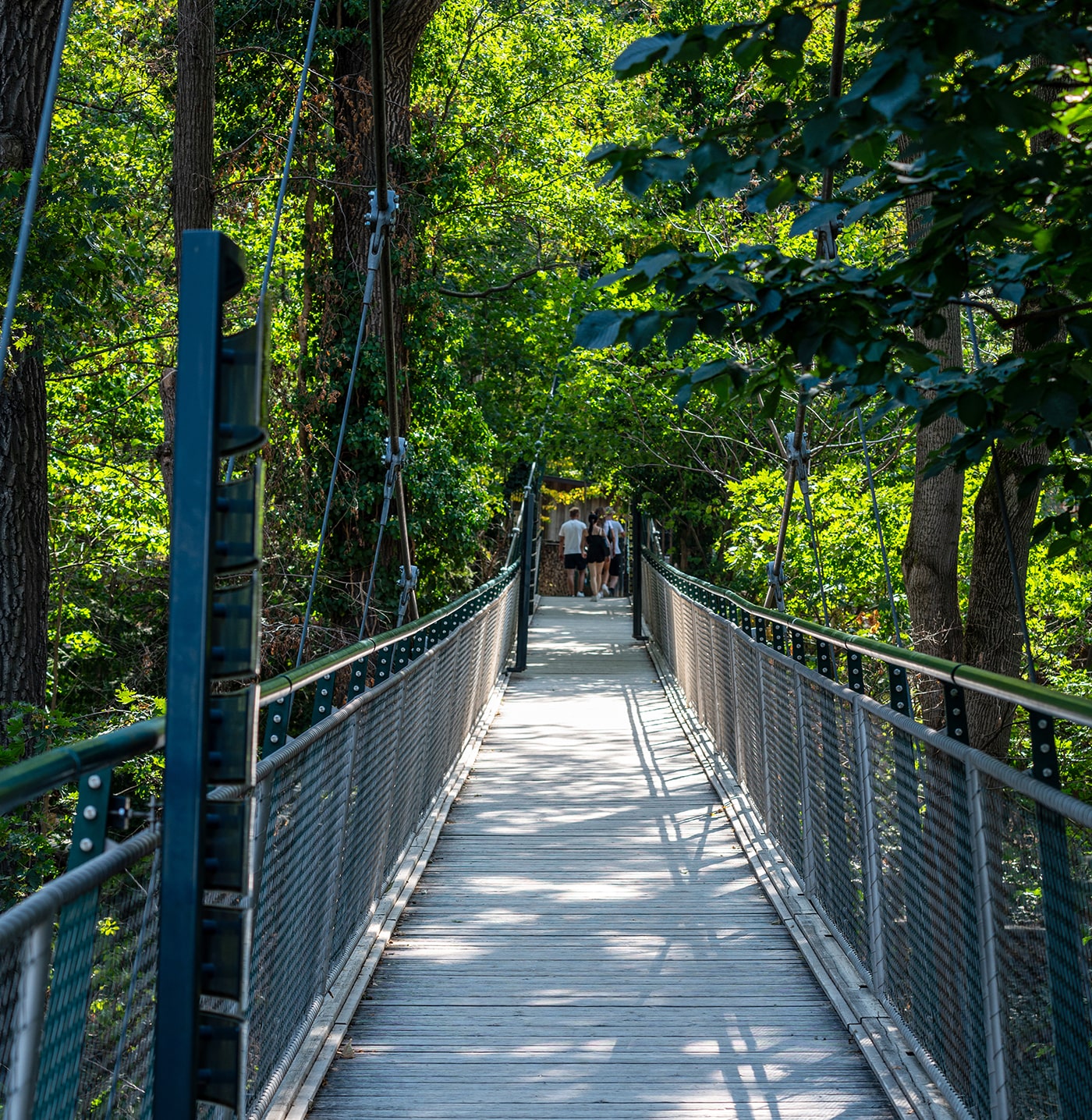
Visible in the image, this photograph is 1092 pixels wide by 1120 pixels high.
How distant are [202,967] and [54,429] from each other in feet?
36.1

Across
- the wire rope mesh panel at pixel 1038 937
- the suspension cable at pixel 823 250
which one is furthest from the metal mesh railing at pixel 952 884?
the suspension cable at pixel 823 250

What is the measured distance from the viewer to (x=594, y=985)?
4363 mm

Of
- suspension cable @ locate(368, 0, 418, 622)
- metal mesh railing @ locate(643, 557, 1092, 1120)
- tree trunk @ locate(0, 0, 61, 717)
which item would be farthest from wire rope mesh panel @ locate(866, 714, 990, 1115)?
suspension cable @ locate(368, 0, 418, 622)

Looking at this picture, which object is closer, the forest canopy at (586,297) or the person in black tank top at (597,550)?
the forest canopy at (586,297)

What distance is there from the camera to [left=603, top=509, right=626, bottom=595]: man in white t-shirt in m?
24.4

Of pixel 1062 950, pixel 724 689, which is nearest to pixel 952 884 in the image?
pixel 1062 950

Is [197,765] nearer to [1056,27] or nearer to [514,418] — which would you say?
[1056,27]

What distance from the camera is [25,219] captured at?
4.07 meters

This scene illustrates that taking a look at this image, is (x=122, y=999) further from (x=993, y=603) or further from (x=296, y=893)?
(x=993, y=603)

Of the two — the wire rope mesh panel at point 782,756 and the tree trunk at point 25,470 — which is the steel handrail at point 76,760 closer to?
the wire rope mesh panel at point 782,756

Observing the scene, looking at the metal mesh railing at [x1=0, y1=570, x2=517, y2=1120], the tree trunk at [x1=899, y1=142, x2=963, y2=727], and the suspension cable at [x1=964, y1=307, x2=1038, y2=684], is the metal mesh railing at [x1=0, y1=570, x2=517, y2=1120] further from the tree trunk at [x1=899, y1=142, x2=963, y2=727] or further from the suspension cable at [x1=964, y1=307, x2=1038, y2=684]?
the tree trunk at [x1=899, y1=142, x2=963, y2=727]

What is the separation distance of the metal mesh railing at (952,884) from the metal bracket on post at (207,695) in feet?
4.34

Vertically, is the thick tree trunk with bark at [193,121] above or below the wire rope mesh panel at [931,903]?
above

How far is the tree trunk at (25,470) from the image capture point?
648 centimetres
